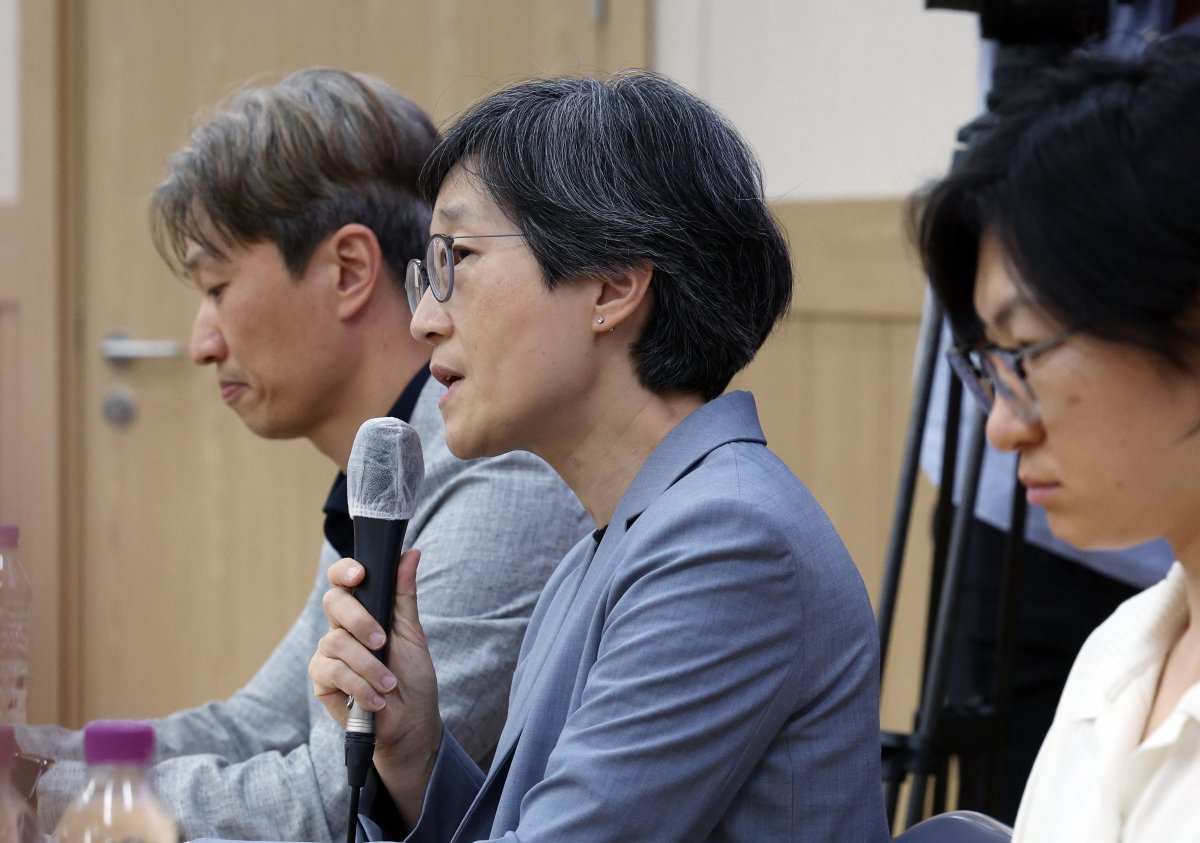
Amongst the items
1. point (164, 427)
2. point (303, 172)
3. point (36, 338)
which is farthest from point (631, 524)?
point (36, 338)

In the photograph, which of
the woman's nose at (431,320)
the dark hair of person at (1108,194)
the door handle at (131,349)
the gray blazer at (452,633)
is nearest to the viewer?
the dark hair of person at (1108,194)

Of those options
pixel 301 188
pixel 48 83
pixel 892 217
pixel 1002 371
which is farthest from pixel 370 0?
pixel 1002 371

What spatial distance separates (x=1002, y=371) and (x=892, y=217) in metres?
1.74

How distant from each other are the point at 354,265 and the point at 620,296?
1.77 ft

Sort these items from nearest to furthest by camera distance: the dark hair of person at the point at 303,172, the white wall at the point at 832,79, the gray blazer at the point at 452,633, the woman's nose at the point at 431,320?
1. the woman's nose at the point at 431,320
2. the gray blazer at the point at 452,633
3. the dark hair of person at the point at 303,172
4. the white wall at the point at 832,79

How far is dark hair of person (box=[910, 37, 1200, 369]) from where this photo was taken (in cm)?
77

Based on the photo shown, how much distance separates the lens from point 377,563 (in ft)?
3.63

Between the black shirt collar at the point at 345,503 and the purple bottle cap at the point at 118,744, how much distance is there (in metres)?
0.78

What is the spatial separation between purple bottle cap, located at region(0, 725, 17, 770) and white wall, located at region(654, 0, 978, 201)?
5.85 feet

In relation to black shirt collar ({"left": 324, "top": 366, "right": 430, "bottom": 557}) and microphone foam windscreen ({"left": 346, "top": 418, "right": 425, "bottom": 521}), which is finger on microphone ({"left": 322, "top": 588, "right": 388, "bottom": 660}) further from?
black shirt collar ({"left": 324, "top": 366, "right": 430, "bottom": 557})

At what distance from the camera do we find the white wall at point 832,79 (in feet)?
8.18

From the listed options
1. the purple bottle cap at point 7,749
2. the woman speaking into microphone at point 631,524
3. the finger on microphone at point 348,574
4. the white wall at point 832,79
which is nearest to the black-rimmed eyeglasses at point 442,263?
the woman speaking into microphone at point 631,524

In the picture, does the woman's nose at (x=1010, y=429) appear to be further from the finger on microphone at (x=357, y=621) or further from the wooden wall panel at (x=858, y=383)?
the wooden wall panel at (x=858, y=383)

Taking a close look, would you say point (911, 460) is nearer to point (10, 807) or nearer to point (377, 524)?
point (377, 524)
